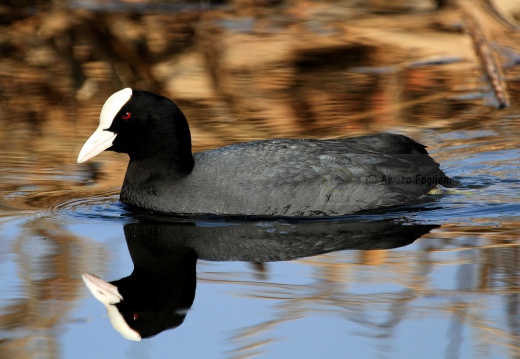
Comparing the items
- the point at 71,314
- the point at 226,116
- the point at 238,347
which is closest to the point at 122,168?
the point at 226,116

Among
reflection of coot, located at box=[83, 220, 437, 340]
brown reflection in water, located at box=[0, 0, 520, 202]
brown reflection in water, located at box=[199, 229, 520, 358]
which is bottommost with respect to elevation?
brown reflection in water, located at box=[0, 0, 520, 202]

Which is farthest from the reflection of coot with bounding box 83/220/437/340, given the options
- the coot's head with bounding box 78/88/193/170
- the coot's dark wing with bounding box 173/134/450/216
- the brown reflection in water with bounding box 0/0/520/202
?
the brown reflection in water with bounding box 0/0/520/202

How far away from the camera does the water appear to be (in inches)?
143

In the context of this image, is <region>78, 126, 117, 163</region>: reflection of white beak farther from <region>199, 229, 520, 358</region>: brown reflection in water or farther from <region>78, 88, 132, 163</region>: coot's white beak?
<region>199, 229, 520, 358</region>: brown reflection in water

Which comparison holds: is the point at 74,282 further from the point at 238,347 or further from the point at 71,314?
the point at 238,347

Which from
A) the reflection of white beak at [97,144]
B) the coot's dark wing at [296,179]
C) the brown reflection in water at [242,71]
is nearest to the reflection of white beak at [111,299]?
the reflection of white beak at [97,144]

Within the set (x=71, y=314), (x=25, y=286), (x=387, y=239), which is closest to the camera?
(x=71, y=314)

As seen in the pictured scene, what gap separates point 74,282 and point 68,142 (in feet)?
9.22

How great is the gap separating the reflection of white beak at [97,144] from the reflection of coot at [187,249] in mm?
466

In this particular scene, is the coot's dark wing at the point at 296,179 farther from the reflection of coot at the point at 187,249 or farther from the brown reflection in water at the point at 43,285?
the brown reflection in water at the point at 43,285

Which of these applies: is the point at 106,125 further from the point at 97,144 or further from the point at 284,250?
the point at 284,250

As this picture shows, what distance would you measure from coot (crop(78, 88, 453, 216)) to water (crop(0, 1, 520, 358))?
9cm

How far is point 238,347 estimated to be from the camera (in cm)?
353

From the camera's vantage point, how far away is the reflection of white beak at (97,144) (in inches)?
206
